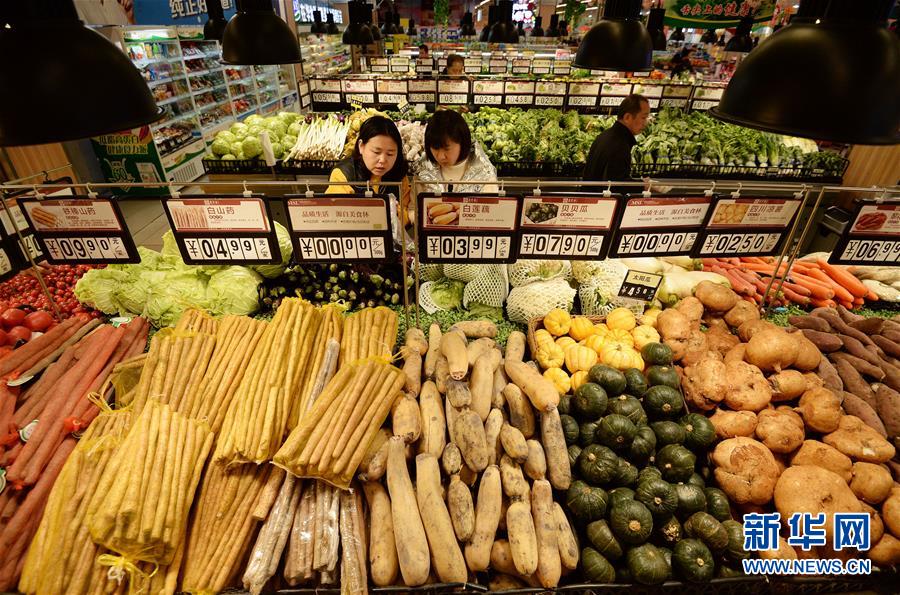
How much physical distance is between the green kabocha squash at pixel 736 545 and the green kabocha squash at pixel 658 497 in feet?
0.87

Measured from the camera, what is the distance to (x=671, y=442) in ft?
7.34

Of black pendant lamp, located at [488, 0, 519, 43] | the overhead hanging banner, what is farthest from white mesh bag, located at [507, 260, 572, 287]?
the overhead hanging banner

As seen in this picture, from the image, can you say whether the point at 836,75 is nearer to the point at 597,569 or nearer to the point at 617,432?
the point at 617,432

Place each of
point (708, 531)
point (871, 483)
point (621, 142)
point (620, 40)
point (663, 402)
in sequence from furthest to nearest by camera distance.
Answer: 1. point (621, 142)
2. point (620, 40)
3. point (663, 402)
4. point (871, 483)
5. point (708, 531)

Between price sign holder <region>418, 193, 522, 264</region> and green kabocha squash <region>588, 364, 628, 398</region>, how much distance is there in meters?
0.83

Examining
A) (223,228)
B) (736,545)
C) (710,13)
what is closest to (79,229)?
(223,228)

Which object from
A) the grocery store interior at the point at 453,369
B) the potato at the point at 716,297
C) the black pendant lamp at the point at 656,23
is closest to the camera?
the grocery store interior at the point at 453,369

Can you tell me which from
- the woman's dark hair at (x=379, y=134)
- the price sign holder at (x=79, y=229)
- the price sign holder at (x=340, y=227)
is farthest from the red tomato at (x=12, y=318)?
the woman's dark hair at (x=379, y=134)

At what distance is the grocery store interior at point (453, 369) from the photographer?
1.71 metres

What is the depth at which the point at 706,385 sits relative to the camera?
2428 millimetres

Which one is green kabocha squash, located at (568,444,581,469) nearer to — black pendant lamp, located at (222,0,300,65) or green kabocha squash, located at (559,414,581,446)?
green kabocha squash, located at (559,414,581,446)

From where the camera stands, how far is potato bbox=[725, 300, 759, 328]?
293 centimetres

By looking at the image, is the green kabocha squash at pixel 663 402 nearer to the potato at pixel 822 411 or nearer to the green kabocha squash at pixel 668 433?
the green kabocha squash at pixel 668 433

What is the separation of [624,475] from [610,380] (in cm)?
51
